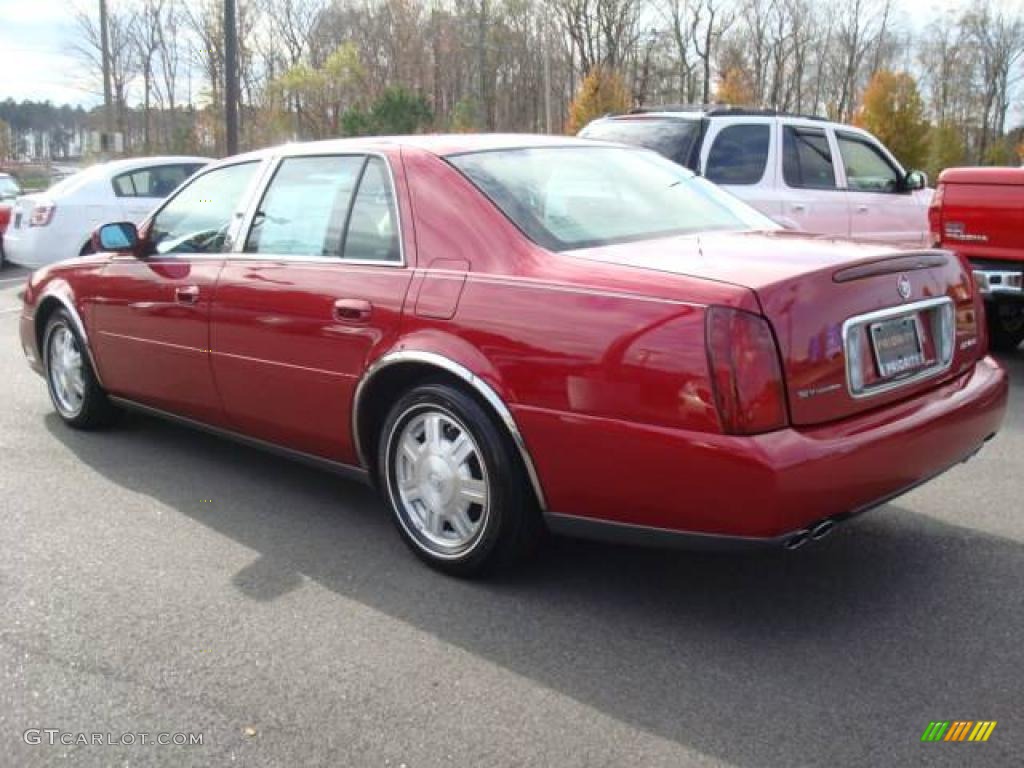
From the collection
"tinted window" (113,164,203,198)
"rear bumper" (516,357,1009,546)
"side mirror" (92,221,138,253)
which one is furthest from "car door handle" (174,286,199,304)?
"tinted window" (113,164,203,198)

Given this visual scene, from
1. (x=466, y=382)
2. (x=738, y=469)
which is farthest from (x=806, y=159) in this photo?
(x=738, y=469)

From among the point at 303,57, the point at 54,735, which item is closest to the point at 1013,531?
the point at 54,735

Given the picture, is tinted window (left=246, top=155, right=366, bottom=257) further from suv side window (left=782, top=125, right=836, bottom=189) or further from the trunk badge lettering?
suv side window (left=782, top=125, right=836, bottom=189)

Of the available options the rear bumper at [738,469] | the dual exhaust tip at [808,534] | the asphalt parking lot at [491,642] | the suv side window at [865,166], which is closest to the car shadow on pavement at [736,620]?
the asphalt parking lot at [491,642]

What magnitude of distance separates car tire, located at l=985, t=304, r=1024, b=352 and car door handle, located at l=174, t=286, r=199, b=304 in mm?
6050

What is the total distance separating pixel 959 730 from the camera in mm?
2654

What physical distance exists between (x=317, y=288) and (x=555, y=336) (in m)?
1.23

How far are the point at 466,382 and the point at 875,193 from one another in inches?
290

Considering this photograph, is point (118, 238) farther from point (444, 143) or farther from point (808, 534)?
point (808, 534)

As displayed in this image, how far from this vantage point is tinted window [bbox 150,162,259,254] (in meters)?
4.67

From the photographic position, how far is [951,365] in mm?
3553

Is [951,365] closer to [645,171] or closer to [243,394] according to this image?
[645,171]

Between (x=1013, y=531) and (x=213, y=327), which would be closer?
(x=1013, y=531)

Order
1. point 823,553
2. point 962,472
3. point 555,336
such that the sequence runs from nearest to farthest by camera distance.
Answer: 1. point 555,336
2. point 823,553
3. point 962,472
